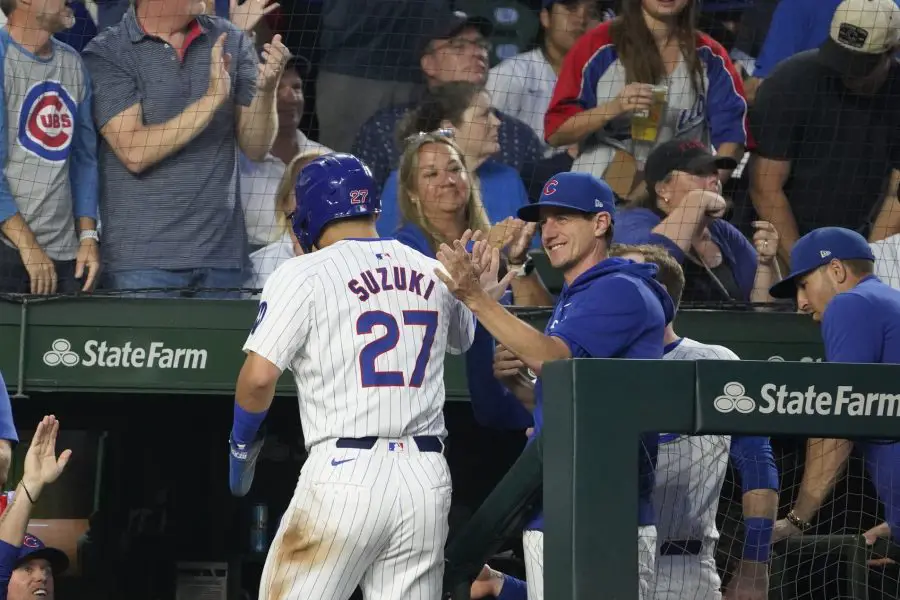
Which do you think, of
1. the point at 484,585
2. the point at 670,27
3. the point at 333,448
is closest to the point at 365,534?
the point at 333,448

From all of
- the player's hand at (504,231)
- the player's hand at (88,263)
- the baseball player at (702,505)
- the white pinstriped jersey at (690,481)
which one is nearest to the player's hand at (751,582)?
the baseball player at (702,505)

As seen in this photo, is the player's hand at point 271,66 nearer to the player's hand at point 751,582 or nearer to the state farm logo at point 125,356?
the state farm logo at point 125,356

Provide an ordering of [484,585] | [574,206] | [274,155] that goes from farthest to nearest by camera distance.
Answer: [274,155], [484,585], [574,206]

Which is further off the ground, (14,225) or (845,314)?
(14,225)

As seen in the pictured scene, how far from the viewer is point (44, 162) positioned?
519 centimetres

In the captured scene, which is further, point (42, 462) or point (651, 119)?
point (651, 119)

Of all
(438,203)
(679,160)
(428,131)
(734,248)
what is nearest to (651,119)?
(679,160)

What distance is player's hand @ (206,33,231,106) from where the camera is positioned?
535 centimetres

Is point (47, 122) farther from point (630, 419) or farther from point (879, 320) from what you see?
point (630, 419)

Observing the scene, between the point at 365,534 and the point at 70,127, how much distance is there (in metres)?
2.79

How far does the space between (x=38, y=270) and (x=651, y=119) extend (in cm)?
251

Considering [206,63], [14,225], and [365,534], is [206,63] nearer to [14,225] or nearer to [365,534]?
[14,225]

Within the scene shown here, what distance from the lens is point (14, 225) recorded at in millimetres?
5117

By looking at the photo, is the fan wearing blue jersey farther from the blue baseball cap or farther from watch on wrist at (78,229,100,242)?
the blue baseball cap
